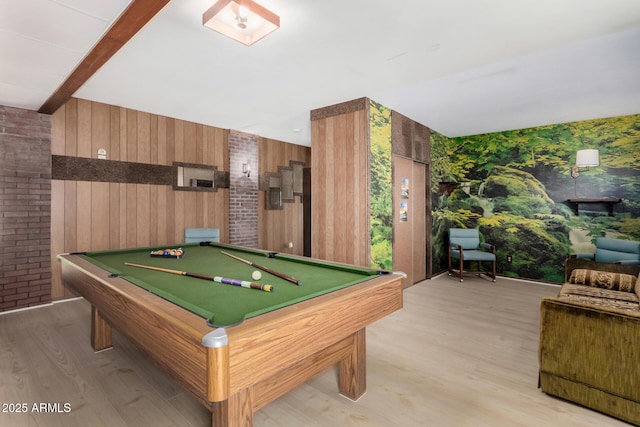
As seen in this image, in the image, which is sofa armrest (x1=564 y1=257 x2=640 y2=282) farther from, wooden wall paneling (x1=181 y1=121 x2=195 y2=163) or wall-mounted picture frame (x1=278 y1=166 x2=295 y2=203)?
wooden wall paneling (x1=181 y1=121 x2=195 y2=163)

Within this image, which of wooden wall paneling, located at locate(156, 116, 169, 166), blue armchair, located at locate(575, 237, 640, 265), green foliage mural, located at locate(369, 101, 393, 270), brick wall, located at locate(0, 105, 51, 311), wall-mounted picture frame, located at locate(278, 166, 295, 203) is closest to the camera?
Answer: brick wall, located at locate(0, 105, 51, 311)

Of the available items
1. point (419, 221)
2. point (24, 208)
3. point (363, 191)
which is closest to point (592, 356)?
point (363, 191)

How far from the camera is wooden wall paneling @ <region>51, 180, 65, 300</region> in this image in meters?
4.02

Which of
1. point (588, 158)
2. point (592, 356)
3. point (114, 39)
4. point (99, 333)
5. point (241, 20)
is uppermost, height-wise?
point (241, 20)

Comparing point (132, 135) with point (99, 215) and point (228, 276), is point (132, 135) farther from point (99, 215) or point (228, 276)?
point (228, 276)

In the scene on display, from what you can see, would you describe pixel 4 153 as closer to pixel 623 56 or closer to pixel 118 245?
pixel 118 245

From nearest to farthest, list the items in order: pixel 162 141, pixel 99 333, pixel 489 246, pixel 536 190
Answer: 1. pixel 99 333
2. pixel 162 141
3. pixel 536 190
4. pixel 489 246

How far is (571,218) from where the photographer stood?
5.24 metres

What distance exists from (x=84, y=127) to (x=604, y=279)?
6.76 meters

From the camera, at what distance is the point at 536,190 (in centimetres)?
554

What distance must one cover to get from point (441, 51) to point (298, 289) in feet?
8.54

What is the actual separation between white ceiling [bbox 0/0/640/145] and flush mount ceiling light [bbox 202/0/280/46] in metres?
0.11

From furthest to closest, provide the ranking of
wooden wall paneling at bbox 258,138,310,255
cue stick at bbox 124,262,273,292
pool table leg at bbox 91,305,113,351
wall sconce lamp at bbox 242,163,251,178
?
wooden wall paneling at bbox 258,138,310,255 → wall sconce lamp at bbox 242,163,251,178 → pool table leg at bbox 91,305,113,351 → cue stick at bbox 124,262,273,292

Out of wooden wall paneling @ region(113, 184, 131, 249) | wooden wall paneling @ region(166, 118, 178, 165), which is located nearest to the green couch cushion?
wooden wall paneling @ region(166, 118, 178, 165)
